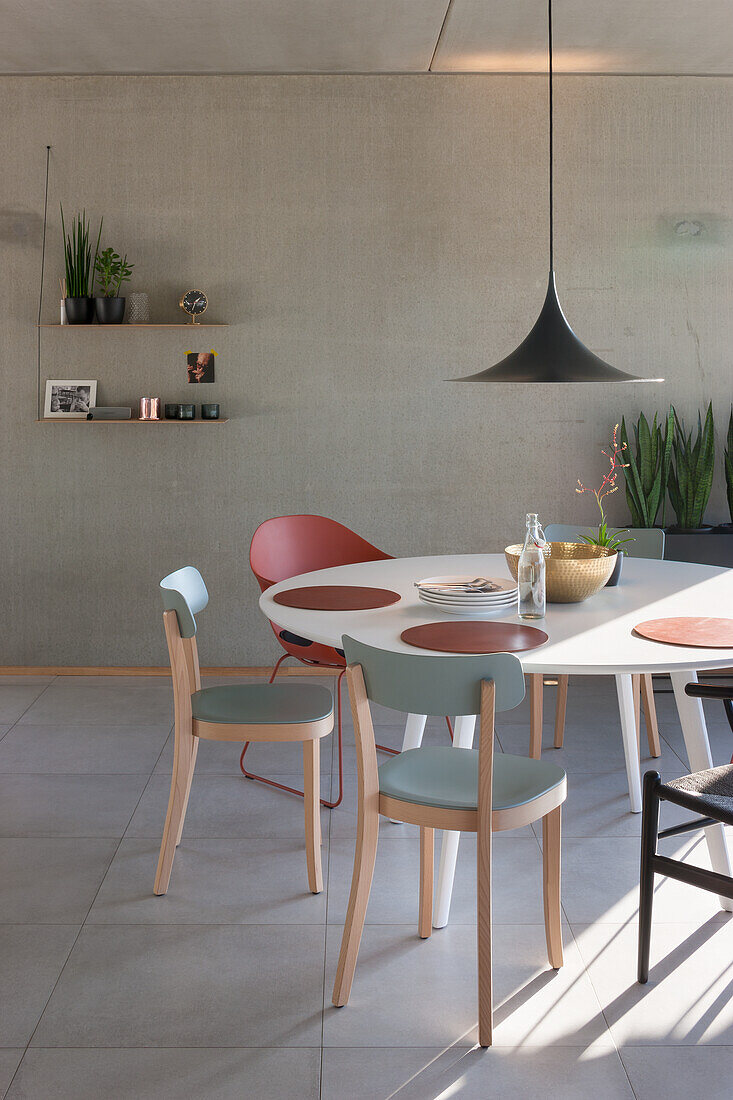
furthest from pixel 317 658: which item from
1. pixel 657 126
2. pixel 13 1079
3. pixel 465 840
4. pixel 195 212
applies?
pixel 657 126

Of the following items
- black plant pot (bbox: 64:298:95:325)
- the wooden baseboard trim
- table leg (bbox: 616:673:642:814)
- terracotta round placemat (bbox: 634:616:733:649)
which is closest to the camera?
terracotta round placemat (bbox: 634:616:733:649)

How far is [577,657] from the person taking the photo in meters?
2.08

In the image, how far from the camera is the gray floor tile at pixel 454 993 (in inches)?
77.6

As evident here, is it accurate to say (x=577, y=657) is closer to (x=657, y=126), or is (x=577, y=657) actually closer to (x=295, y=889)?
(x=295, y=889)

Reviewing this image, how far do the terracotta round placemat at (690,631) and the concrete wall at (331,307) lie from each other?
90.8 inches

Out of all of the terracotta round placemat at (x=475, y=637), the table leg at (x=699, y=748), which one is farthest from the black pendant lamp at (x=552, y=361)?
the table leg at (x=699, y=748)

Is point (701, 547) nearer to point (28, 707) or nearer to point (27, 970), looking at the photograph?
point (28, 707)

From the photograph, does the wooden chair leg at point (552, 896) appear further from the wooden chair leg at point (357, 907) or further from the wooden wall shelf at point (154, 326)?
the wooden wall shelf at point (154, 326)

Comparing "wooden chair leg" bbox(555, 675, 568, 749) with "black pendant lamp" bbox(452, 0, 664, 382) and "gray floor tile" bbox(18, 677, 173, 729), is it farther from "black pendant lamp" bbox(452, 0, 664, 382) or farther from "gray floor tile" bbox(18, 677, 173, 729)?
"gray floor tile" bbox(18, 677, 173, 729)

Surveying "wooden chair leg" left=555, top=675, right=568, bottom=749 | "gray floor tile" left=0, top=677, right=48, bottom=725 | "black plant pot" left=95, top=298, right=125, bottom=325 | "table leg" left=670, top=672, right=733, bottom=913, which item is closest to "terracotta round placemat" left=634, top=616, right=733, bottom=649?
"table leg" left=670, top=672, right=733, bottom=913

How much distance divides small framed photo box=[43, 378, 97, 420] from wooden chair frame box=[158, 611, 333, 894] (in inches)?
92.6

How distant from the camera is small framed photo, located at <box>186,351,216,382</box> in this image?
4.54 metres

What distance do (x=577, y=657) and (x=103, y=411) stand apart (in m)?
3.04

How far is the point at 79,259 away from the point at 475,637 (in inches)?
120
